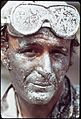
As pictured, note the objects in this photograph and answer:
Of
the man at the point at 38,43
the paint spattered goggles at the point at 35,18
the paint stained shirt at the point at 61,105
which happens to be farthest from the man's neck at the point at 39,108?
the paint spattered goggles at the point at 35,18

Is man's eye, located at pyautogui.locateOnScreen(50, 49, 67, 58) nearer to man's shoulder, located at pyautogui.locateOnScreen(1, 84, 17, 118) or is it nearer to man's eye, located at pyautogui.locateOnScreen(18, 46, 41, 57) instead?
man's eye, located at pyautogui.locateOnScreen(18, 46, 41, 57)

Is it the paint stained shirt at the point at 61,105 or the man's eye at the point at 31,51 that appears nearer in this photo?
the man's eye at the point at 31,51

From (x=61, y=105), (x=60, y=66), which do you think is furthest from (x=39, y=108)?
(x=60, y=66)

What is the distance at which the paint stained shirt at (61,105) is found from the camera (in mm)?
1421

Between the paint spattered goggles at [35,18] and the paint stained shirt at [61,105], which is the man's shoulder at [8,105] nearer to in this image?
the paint stained shirt at [61,105]

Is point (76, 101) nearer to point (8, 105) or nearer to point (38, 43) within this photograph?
point (8, 105)

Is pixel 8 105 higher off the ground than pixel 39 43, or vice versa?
pixel 39 43

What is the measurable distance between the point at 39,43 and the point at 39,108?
0.31 m

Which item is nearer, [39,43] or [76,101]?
[39,43]

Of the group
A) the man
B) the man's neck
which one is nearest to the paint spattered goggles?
the man

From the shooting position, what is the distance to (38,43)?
1202 mm

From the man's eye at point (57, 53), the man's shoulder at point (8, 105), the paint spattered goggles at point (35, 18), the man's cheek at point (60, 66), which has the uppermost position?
the paint spattered goggles at point (35, 18)

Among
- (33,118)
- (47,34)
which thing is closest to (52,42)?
(47,34)

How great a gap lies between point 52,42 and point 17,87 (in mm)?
211
